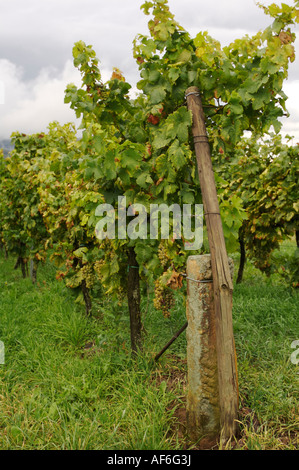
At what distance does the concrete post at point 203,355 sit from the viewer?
2449mm

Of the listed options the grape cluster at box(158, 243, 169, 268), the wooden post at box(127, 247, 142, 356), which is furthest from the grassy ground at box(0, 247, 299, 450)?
the grape cluster at box(158, 243, 169, 268)

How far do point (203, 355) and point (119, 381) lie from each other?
1011 mm

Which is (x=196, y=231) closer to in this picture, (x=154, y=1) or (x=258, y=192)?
(x=154, y=1)

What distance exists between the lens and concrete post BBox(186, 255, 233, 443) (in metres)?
2.45

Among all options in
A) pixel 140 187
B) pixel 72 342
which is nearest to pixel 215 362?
pixel 140 187

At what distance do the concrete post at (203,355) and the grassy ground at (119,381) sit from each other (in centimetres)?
17

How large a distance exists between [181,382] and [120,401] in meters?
0.53

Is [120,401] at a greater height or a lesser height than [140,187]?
lesser

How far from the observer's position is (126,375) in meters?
3.15

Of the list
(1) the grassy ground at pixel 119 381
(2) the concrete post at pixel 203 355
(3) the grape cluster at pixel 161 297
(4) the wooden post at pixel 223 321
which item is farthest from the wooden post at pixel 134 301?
(4) the wooden post at pixel 223 321

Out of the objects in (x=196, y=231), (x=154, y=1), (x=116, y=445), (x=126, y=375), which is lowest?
(x=116, y=445)

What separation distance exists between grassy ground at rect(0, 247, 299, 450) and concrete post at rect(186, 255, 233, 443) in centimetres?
17

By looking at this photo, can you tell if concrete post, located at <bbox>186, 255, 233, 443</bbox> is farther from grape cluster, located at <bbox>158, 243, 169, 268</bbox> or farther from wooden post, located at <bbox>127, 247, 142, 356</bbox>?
wooden post, located at <bbox>127, 247, 142, 356</bbox>

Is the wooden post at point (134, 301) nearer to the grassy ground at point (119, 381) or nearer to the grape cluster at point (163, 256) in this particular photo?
the grassy ground at point (119, 381)
